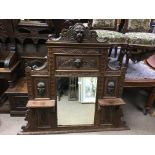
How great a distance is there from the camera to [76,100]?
6.08ft

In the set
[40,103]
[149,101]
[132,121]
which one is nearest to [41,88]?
[40,103]

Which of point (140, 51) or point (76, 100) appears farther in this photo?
point (140, 51)

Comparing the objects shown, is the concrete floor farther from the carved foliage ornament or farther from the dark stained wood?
the carved foliage ornament

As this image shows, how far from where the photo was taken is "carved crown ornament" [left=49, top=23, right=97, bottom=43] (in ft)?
4.79

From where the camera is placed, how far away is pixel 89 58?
1590mm

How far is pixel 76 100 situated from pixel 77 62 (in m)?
0.44

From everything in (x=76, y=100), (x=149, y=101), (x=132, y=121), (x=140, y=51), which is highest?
(x=140, y=51)

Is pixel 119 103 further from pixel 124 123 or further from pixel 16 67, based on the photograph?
pixel 16 67

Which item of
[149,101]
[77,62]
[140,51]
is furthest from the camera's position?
[149,101]

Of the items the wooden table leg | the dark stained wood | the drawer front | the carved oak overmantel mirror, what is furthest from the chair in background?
the dark stained wood

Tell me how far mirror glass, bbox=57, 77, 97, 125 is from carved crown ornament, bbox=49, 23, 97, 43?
35 centimetres

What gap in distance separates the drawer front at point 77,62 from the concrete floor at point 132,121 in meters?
0.72

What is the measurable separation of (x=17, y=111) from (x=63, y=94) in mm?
687

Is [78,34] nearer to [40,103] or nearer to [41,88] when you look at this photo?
[41,88]
